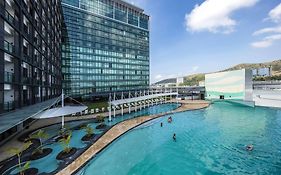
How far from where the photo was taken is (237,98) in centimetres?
5666

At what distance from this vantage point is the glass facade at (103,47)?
63188mm

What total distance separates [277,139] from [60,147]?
28702 millimetres

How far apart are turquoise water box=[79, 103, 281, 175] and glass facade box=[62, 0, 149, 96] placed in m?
46.2

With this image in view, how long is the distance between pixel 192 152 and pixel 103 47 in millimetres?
63772

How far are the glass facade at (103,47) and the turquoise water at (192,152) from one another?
46.2m

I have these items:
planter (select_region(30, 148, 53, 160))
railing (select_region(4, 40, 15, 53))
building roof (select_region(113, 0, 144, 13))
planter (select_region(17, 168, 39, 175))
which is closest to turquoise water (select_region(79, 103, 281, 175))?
planter (select_region(17, 168, 39, 175))

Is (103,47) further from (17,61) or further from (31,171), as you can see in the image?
(31,171)

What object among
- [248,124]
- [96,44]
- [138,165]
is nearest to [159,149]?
[138,165]

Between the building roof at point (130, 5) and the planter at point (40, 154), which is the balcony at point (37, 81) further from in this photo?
the building roof at point (130, 5)

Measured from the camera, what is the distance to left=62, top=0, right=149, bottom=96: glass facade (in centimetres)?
6319

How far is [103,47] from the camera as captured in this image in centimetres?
7319

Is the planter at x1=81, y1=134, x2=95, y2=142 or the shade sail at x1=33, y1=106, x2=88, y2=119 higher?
the shade sail at x1=33, y1=106, x2=88, y2=119

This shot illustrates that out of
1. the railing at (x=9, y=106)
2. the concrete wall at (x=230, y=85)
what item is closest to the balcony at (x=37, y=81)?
the railing at (x=9, y=106)

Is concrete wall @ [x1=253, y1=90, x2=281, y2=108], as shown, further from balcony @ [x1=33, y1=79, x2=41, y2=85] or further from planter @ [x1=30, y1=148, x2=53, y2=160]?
balcony @ [x1=33, y1=79, x2=41, y2=85]
